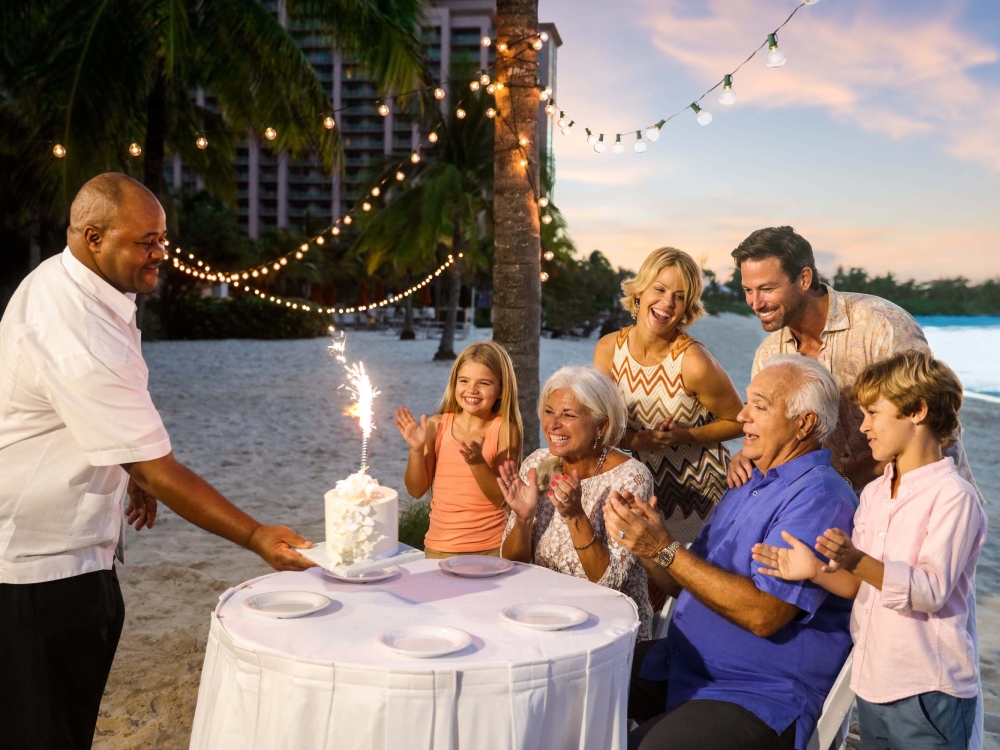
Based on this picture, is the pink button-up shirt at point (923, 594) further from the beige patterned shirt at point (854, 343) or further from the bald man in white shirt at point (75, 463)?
the bald man in white shirt at point (75, 463)

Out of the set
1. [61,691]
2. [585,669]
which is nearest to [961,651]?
[585,669]

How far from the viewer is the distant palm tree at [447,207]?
23.5 meters

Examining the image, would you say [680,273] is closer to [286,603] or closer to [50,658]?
[286,603]

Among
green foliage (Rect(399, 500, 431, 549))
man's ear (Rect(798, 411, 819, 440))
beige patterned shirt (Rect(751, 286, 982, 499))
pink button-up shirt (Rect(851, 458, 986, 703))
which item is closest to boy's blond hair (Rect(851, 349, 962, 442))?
pink button-up shirt (Rect(851, 458, 986, 703))


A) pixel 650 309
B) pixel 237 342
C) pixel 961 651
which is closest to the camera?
pixel 961 651

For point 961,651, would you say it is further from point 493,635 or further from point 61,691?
point 61,691

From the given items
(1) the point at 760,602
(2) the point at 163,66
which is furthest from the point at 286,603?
(2) the point at 163,66

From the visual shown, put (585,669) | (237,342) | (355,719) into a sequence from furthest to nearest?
1. (237,342)
2. (585,669)
3. (355,719)

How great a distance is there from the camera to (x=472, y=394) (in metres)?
4.21

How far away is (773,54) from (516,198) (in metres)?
1.96

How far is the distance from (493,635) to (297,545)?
2.18 ft

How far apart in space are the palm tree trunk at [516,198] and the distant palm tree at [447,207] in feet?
56.4

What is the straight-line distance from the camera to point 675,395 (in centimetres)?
407

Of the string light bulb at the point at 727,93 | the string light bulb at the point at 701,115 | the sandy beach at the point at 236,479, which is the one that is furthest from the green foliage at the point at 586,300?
the string light bulb at the point at 727,93
